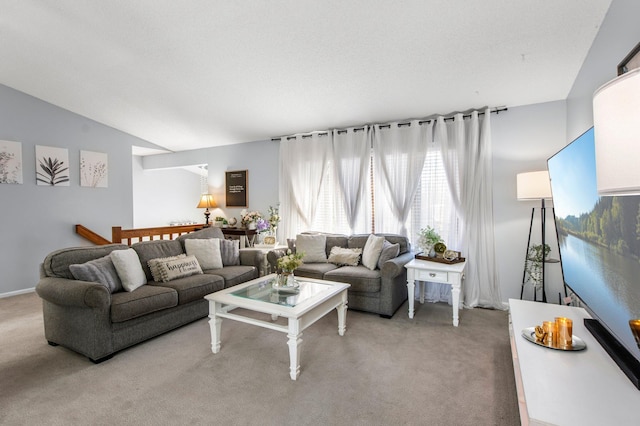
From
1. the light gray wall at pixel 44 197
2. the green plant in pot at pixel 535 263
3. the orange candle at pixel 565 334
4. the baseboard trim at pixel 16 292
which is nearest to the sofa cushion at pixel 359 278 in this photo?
the green plant in pot at pixel 535 263

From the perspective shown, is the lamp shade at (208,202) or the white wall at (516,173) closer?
the white wall at (516,173)

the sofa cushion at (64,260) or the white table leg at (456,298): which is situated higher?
the sofa cushion at (64,260)

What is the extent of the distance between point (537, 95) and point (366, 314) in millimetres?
3035

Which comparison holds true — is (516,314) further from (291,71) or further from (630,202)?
(291,71)

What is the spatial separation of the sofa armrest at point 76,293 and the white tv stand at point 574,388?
2.84m

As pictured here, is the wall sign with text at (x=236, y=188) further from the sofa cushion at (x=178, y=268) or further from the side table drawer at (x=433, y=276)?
the side table drawer at (x=433, y=276)

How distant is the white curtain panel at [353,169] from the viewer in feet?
14.9

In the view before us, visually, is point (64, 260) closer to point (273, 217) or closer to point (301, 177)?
point (273, 217)

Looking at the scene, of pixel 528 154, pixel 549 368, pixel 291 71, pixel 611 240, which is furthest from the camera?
pixel 528 154

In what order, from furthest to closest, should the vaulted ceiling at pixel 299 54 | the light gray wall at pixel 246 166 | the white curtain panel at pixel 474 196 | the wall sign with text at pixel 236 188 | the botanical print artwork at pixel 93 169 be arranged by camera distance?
the wall sign with text at pixel 236 188, the light gray wall at pixel 246 166, the botanical print artwork at pixel 93 169, the white curtain panel at pixel 474 196, the vaulted ceiling at pixel 299 54

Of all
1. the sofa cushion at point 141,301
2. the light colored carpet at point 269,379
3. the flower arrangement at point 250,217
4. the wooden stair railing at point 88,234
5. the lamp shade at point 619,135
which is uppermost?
the lamp shade at point 619,135

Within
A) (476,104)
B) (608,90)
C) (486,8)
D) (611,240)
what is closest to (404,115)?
(476,104)

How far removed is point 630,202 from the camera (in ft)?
3.84

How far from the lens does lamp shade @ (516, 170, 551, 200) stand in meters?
3.11
